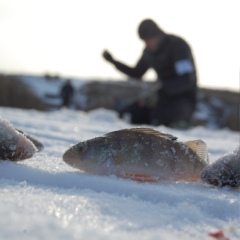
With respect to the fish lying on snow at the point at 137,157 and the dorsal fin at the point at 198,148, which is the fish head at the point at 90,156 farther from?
the dorsal fin at the point at 198,148

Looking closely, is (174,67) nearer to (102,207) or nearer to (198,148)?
(198,148)

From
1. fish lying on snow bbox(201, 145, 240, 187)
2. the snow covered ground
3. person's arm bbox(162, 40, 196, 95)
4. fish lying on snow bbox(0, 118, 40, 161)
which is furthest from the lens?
person's arm bbox(162, 40, 196, 95)

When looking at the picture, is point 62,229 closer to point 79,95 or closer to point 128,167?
point 128,167

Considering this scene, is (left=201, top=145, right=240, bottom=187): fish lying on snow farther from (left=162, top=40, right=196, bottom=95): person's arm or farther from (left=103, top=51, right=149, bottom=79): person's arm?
(left=103, top=51, right=149, bottom=79): person's arm

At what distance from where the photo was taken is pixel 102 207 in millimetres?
1648

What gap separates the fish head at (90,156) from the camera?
7.51 feet

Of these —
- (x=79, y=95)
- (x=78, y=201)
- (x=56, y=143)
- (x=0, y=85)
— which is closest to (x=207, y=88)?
(x=79, y=95)

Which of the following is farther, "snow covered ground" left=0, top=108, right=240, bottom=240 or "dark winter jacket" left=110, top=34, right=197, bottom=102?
"dark winter jacket" left=110, top=34, right=197, bottom=102

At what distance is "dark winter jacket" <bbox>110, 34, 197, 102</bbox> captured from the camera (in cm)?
840

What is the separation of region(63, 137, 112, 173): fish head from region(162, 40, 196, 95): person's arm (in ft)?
20.3

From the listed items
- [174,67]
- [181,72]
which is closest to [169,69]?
[174,67]

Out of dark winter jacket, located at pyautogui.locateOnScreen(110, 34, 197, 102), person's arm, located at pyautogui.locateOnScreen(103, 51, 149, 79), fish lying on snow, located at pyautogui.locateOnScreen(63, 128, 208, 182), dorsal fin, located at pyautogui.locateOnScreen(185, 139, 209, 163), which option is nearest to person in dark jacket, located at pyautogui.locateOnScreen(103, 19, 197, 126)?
dark winter jacket, located at pyautogui.locateOnScreen(110, 34, 197, 102)

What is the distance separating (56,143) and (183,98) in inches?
205

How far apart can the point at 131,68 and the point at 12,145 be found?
290 inches
